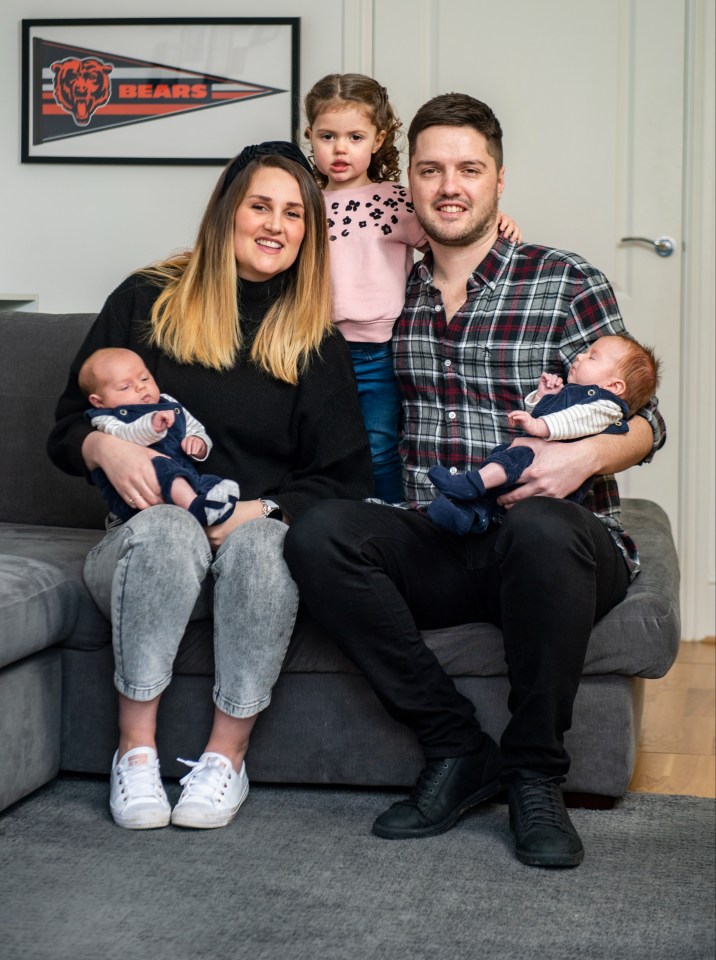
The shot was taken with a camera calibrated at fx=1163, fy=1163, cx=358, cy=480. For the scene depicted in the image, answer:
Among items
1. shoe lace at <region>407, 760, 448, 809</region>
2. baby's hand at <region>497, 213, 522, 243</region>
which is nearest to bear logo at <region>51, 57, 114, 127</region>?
baby's hand at <region>497, 213, 522, 243</region>

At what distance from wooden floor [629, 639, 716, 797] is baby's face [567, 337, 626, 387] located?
73 centimetres

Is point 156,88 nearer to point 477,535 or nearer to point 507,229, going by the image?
point 507,229

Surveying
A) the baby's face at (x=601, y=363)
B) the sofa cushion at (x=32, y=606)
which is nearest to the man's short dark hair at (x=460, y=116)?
the baby's face at (x=601, y=363)

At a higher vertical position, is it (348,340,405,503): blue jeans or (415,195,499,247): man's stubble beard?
(415,195,499,247): man's stubble beard

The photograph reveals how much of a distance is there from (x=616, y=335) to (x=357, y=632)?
0.66m

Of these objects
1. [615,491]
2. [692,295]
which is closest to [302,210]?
[615,491]

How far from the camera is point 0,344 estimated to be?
8.45 ft

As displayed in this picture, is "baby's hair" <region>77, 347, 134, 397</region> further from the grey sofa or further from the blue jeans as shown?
the blue jeans

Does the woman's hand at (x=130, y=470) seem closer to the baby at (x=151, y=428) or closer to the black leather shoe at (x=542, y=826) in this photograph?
the baby at (x=151, y=428)

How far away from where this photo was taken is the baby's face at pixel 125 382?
6.49ft

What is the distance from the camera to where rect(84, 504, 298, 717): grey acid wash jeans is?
1.79 meters

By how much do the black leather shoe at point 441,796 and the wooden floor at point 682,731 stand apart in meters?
0.36

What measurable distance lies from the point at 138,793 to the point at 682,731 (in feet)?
4.08

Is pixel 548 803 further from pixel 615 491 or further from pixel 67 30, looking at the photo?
pixel 67 30
